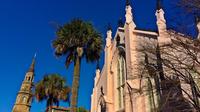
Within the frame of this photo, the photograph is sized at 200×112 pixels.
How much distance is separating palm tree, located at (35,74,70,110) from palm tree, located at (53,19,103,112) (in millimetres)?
9186

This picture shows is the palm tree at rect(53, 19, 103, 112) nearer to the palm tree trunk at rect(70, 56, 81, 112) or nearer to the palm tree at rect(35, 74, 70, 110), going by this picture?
the palm tree trunk at rect(70, 56, 81, 112)

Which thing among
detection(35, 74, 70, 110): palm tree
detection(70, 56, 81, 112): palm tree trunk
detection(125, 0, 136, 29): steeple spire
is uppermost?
detection(125, 0, 136, 29): steeple spire

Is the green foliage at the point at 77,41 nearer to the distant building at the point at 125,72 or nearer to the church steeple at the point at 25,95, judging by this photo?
the distant building at the point at 125,72

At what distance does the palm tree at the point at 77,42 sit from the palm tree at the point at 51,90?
9.19 meters

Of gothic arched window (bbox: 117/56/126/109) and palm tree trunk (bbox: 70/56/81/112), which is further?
gothic arched window (bbox: 117/56/126/109)

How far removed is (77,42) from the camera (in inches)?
707

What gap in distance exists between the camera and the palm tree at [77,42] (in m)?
18.0

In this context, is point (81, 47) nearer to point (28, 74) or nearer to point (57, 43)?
point (57, 43)

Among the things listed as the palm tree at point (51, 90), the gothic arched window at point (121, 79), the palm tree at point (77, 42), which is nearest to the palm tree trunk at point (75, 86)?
the palm tree at point (77, 42)

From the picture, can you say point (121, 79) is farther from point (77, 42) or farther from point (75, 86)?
point (75, 86)

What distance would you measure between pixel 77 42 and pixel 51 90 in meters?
10.5

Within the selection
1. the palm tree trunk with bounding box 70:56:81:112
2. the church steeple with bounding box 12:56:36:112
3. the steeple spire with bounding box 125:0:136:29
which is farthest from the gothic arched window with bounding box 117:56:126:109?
the church steeple with bounding box 12:56:36:112

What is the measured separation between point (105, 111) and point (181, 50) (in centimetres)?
1633

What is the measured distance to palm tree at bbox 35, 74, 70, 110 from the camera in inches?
1043
